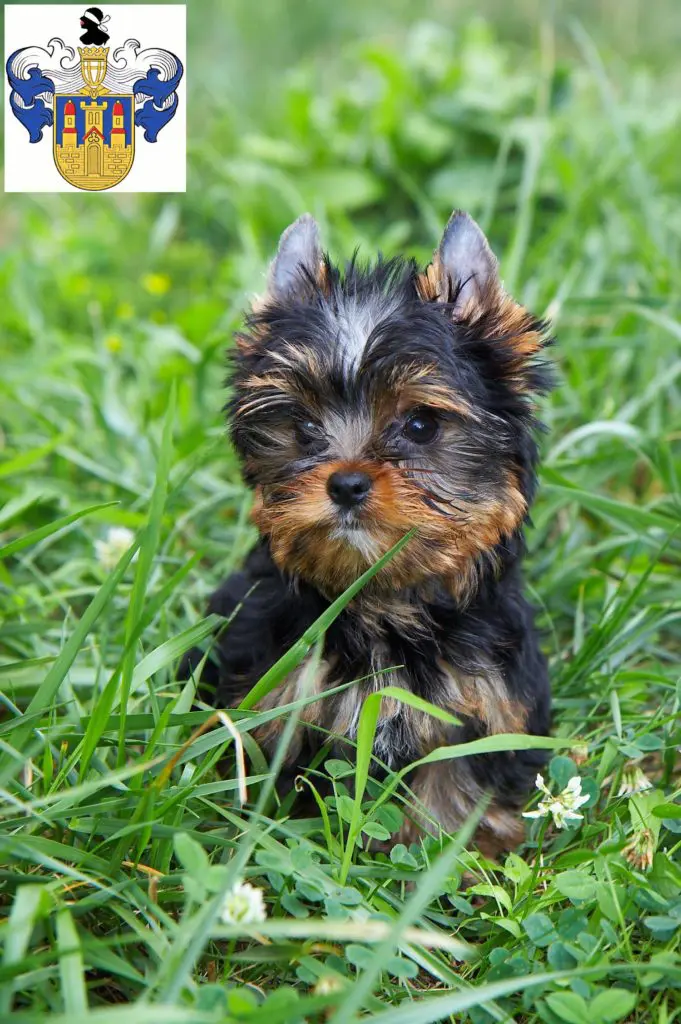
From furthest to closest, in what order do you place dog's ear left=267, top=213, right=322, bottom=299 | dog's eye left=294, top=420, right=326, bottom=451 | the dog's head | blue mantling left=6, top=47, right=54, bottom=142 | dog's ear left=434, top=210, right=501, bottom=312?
1. blue mantling left=6, top=47, right=54, bottom=142
2. dog's ear left=267, top=213, right=322, bottom=299
3. dog's ear left=434, top=210, right=501, bottom=312
4. dog's eye left=294, top=420, right=326, bottom=451
5. the dog's head

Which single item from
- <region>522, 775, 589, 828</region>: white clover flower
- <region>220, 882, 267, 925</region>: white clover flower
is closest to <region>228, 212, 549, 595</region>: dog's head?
<region>522, 775, 589, 828</region>: white clover flower

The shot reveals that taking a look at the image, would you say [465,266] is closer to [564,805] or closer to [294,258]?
[294,258]

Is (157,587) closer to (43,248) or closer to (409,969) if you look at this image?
(409,969)

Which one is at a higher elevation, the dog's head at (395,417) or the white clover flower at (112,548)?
the dog's head at (395,417)

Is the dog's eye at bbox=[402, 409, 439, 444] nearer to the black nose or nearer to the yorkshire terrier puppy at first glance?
the yorkshire terrier puppy

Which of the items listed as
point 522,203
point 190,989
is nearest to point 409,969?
point 190,989

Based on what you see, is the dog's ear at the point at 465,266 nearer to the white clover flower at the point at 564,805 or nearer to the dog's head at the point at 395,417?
the dog's head at the point at 395,417

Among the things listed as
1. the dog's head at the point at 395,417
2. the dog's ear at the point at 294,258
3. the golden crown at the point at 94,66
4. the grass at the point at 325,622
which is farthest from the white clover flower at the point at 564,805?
the golden crown at the point at 94,66
